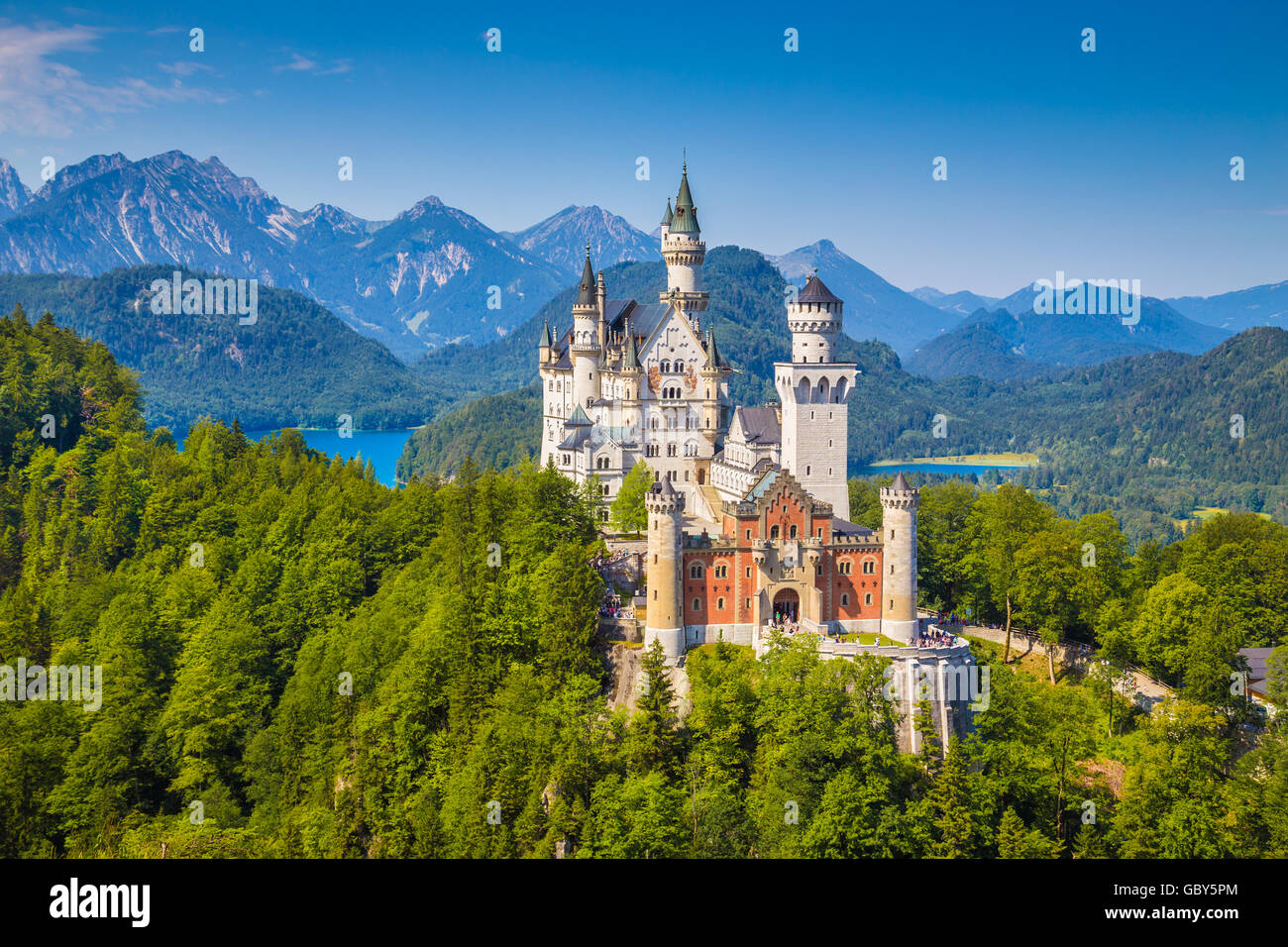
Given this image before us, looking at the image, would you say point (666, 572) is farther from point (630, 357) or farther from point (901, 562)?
point (630, 357)

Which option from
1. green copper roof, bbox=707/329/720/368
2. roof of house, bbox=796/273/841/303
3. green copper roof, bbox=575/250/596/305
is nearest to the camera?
roof of house, bbox=796/273/841/303

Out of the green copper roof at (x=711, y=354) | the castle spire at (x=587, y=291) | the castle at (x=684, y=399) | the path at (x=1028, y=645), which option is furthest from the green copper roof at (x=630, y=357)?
the path at (x=1028, y=645)

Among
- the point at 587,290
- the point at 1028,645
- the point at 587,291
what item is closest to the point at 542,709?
the point at 1028,645

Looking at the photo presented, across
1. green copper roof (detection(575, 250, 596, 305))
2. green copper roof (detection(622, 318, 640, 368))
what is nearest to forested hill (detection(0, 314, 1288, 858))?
green copper roof (detection(622, 318, 640, 368))

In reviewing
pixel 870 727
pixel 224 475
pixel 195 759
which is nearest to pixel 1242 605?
pixel 870 727

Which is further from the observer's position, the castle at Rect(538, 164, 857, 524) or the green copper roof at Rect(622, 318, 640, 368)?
the green copper roof at Rect(622, 318, 640, 368)

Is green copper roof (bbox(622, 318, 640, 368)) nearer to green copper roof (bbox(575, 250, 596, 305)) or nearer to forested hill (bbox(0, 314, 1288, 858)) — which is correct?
green copper roof (bbox(575, 250, 596, 305))
